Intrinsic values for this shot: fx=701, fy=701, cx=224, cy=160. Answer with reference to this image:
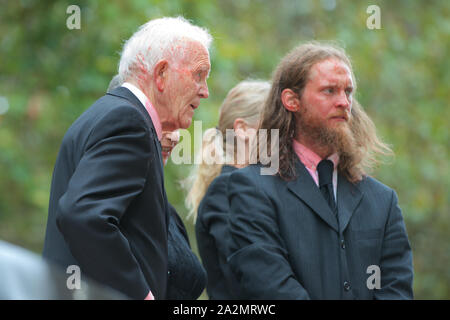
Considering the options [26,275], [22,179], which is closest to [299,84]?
[26,275]

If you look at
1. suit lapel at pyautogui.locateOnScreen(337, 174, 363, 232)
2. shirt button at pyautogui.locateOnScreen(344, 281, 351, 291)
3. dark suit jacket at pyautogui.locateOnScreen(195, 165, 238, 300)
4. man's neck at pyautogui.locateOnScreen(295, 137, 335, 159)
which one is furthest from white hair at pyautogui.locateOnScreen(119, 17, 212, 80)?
shirt button at pyautogui.locateOnScreen(344, 281, 351, 291)

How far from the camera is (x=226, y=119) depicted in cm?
462

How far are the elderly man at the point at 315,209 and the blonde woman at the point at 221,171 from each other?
1.73 feet

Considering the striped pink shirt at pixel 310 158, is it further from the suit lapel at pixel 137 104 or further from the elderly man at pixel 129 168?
the suit lapel at pixel 137 104

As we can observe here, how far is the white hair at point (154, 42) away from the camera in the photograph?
10.2ft

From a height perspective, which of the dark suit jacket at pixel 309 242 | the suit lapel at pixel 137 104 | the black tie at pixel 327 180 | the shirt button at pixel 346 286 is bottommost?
the shirt button at pixel 346 286

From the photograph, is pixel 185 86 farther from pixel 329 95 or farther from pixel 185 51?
pixel 329 95

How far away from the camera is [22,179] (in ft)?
28.6

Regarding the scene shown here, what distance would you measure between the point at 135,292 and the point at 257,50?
930 cm

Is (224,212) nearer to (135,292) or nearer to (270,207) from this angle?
(270,207)

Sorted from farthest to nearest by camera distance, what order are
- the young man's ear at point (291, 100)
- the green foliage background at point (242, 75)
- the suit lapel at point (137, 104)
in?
the green foliage background at point (242, 75) → the young man's ear at point (291, 100) → the suit lapel at point (137, 104)

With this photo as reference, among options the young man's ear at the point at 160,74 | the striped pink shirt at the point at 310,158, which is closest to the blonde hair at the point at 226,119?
the striped pink shirt at the point at 310,158

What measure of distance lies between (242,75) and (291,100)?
8.01 m

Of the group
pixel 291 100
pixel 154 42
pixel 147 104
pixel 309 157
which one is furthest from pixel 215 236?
pixel 154 42
